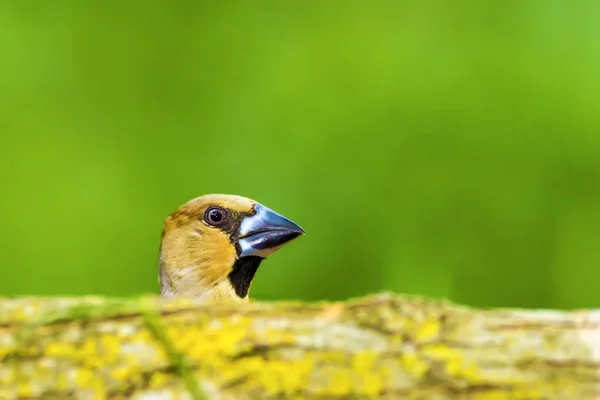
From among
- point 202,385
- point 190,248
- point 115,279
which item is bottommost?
point 115,279

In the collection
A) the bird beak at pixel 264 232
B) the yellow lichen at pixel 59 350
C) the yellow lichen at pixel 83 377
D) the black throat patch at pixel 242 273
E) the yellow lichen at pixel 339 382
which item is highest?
the yellow lichen at pixel 59 350

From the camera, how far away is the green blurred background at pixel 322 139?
4.27 m

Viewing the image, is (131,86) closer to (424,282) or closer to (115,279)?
(115,279)

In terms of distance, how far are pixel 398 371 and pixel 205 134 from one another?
11.2 feet

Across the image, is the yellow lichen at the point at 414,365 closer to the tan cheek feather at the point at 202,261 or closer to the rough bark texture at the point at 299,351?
the rough bark texture at the point at 299,351

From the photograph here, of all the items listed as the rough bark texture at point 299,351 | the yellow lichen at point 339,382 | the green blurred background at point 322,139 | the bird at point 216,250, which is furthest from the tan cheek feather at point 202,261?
the yellow lichen at point 339,382

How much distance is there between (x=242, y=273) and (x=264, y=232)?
0.75 feet

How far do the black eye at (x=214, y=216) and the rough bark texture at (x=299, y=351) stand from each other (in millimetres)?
1945

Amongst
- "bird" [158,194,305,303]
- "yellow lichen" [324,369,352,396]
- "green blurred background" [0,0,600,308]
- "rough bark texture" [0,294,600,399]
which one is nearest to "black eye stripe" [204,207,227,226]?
"bird" [158,194,305,303]

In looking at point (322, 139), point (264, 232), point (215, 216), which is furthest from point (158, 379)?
point (322, 139)

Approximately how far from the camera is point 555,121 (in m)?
4.57

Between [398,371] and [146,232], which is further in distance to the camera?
[146,232]

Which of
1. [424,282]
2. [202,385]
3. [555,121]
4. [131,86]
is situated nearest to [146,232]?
[131,86]

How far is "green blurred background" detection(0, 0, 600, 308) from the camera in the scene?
427 cm
